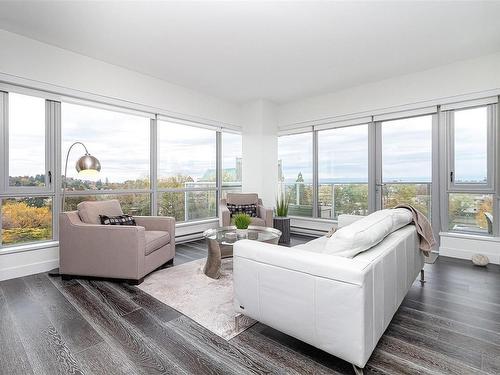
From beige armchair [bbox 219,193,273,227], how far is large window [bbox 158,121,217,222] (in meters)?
0.54

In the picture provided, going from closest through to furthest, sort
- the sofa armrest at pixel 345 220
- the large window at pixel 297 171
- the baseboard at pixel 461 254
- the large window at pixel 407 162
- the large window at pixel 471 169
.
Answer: the sofa armrest at pixel 345 220 < the baseboard at pixel 461 254 < the large window at pixel 471 169 < the large window at pixel 407 162 < the large window at pixel 297 171

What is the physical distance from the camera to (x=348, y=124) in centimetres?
466

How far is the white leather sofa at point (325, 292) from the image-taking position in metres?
1.27

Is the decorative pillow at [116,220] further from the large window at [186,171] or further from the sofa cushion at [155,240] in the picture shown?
the large window at [186,171]

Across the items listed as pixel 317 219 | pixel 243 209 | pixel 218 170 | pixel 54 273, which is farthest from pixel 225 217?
pixel 54 273

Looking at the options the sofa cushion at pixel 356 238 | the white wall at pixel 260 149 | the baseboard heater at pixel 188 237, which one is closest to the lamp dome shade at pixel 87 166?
the baseboard heater at pixel 188 237

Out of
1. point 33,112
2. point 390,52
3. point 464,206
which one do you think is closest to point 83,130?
point 33,112

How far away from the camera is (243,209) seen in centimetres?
466

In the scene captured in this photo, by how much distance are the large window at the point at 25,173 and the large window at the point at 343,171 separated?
4.30 metres

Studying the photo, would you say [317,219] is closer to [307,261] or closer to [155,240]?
[155,240]

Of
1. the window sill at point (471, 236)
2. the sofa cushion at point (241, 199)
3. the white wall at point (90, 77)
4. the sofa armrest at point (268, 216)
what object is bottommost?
the window sill at point (471, 236)

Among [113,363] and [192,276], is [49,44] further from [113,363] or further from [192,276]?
[113,363]

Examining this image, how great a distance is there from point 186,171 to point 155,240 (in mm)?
2029

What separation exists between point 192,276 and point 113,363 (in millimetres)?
1386
